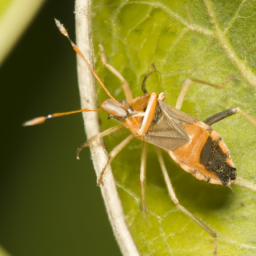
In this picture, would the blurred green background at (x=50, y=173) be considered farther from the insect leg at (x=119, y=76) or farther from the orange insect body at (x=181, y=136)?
the orange insect body at (x=181, y=136)

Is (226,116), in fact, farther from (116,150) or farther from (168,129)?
(116,150)

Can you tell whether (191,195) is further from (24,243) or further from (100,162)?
(24,243)

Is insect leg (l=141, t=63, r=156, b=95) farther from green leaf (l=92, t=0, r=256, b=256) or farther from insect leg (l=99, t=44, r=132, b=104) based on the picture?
insect leg (l=99, t=44, r=132, b=104)

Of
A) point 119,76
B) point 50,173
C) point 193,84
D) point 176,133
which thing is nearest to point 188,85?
point 193,84

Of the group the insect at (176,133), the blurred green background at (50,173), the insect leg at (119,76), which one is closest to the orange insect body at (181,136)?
the insect at (176,133)

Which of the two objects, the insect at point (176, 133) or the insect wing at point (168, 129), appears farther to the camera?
the insect wing at point (168, 129)

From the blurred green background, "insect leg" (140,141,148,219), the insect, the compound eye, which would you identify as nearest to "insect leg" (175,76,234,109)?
the insect
